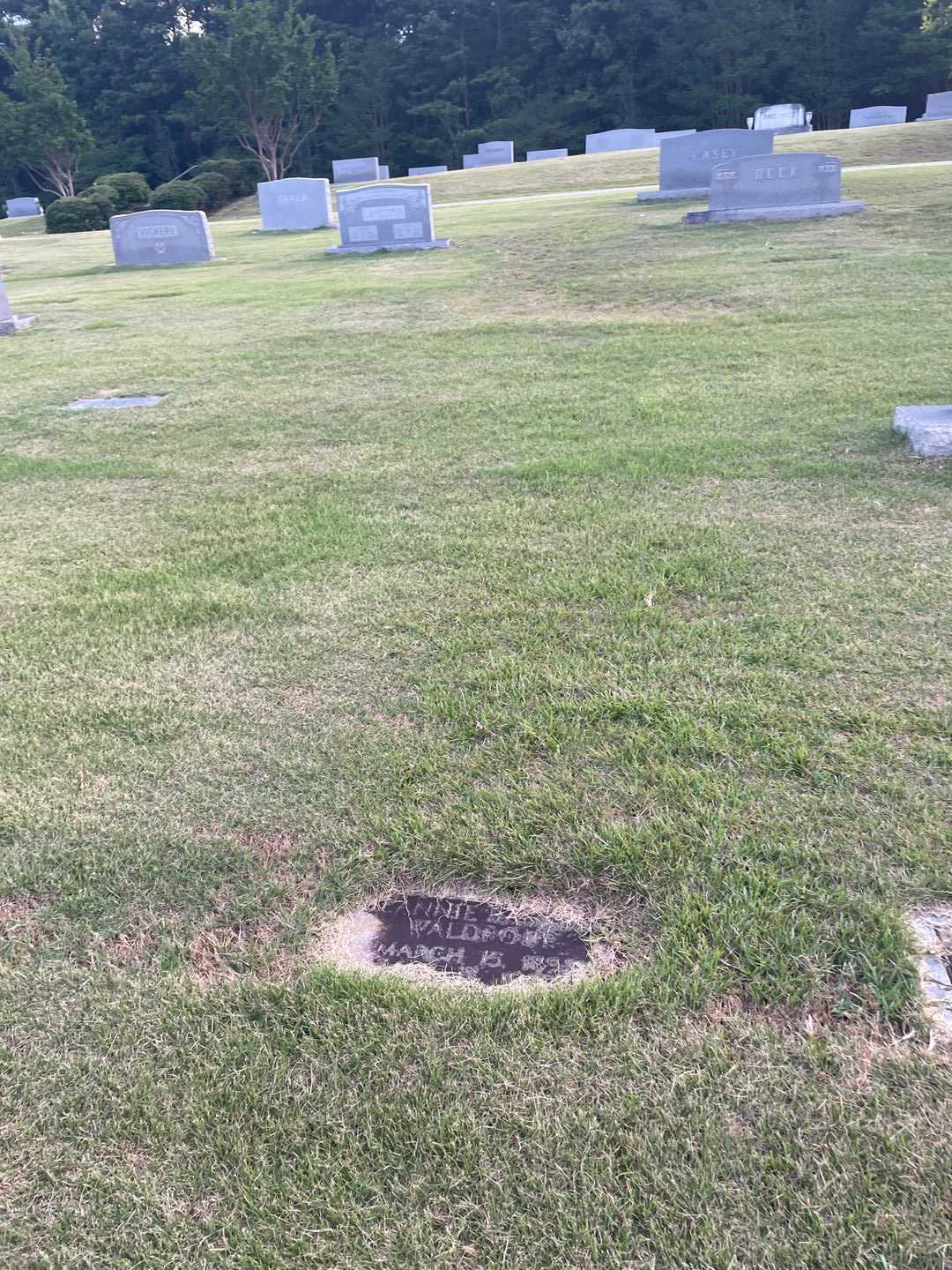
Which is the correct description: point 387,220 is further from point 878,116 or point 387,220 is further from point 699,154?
point 878,116

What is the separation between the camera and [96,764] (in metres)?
2.76

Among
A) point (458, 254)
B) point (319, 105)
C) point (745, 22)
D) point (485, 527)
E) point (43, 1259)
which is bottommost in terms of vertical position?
point (43, 1259)

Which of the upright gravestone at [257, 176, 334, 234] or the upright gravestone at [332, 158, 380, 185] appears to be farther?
the upright gravestone at [332, 158, 380, 185]

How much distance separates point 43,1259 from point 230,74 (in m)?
41.5

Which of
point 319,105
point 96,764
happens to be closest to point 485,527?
point 96,764

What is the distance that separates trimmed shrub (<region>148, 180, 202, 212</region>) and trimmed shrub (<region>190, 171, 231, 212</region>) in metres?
0.77

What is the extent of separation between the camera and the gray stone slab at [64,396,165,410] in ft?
23.9

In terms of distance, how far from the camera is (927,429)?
475 centimetres

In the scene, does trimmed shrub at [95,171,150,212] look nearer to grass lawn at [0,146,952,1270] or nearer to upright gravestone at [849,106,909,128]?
upright gravestone at [849,106,909,128]

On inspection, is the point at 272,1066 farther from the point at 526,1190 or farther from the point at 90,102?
the point at 90,102

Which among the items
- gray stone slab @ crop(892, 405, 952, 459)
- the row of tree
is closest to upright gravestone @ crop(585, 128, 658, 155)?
the row of tree

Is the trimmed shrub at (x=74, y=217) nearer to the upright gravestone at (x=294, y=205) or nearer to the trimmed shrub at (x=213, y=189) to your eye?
the trimmed shrub at (x=213, y=189)

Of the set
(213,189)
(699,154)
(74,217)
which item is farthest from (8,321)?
(213,189)

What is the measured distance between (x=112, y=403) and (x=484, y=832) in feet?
20.8
